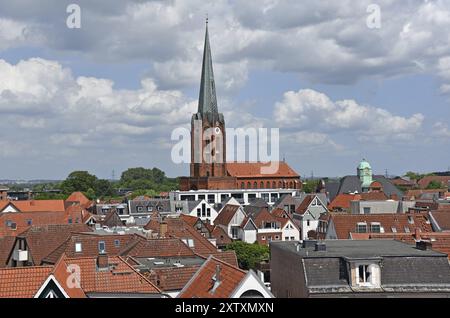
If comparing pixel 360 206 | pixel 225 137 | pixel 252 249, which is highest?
pixel 225 137

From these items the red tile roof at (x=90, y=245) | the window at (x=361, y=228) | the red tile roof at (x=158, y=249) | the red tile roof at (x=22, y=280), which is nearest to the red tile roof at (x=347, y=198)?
the window at (x=361, y=228)

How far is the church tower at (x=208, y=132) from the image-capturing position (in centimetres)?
11906

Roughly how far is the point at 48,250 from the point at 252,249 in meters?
22.7

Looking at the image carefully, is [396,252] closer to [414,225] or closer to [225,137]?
[414,225]

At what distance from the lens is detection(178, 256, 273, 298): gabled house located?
16734mm

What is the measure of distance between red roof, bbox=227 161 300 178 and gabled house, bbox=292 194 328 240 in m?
50.0

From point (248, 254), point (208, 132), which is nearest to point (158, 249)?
point (248, 254)

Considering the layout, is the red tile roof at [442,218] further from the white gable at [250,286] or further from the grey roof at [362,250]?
the white gable at [250,286]

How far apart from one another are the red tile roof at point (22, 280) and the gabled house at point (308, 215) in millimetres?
53679

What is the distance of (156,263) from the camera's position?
26.9 metres

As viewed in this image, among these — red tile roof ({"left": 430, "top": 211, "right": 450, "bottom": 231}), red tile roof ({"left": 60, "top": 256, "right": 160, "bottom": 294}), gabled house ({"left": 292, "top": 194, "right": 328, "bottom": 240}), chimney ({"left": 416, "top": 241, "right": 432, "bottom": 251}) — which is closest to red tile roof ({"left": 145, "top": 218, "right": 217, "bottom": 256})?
chimney ({"left": 416, "top": 241, "right": 432, "bottom": 251})

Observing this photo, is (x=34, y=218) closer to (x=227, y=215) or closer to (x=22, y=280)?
(x=227, y=215)

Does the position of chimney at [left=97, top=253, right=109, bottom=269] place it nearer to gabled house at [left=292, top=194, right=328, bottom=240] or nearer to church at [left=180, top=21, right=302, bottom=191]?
gabled house at [left=292, top=194, right=328, bottom=240]
